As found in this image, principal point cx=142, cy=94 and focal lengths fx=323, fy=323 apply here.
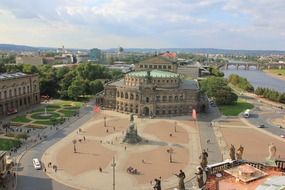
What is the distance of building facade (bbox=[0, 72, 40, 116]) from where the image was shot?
330ft

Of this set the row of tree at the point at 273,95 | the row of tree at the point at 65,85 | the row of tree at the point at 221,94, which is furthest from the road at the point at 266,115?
the row of tree at the point at 65,85

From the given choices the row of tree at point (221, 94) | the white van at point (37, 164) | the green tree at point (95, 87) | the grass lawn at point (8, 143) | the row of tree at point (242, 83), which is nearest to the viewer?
the white van at point (37, 164)

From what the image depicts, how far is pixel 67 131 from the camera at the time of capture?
82625 mm

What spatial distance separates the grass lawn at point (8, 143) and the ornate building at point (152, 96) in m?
42.2

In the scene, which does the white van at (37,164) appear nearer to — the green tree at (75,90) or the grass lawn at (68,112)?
the grass lawn at (68,112)

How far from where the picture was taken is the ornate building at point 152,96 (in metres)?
104

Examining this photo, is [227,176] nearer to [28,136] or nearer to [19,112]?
[28,136]

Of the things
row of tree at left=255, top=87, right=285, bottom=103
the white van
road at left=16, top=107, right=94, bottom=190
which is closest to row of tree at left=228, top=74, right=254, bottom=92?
row of tree at left=255, top=87, right=285, bottom=103

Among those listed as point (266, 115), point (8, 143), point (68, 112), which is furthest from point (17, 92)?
point (266, 115)

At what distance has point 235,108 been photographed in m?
116

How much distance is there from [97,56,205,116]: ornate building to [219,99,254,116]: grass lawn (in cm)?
976

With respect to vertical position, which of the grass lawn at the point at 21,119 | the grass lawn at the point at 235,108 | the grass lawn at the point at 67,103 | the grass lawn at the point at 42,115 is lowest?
the grass lawn at the point at 21,119

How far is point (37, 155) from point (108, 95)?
50518 millimetres

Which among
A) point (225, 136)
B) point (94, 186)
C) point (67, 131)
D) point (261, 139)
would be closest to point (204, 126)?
point (225, 136)
